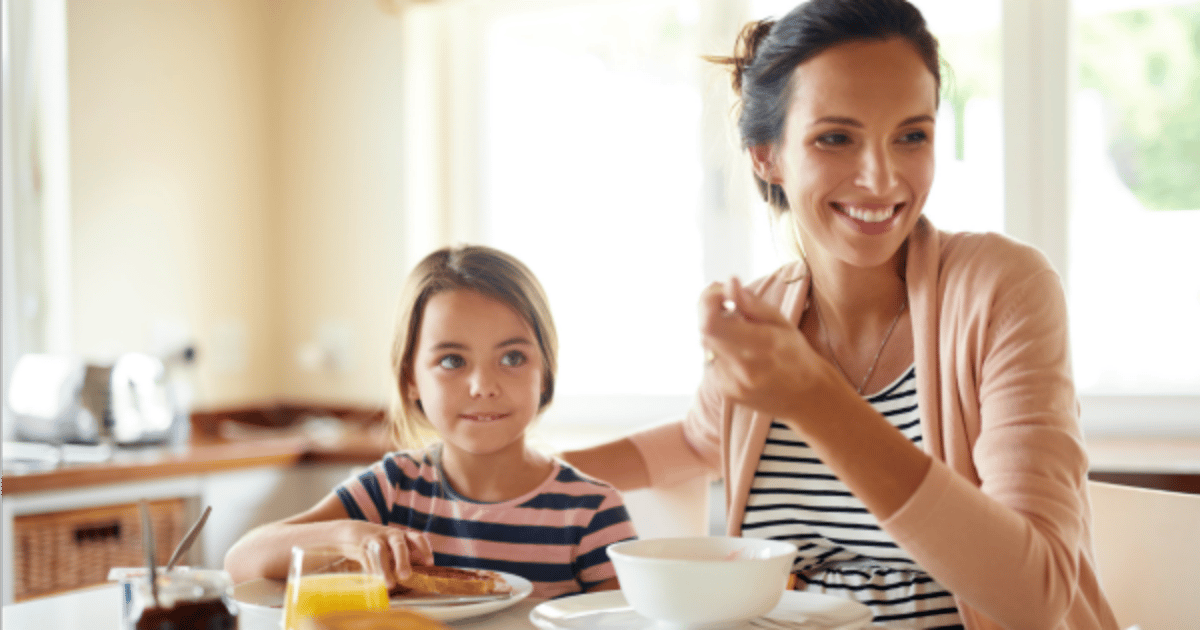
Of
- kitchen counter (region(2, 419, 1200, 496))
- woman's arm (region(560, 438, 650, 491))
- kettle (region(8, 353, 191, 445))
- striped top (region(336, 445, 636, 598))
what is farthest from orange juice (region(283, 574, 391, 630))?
kettle (region(8, 353, 191, 445))

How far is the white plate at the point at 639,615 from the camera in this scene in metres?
0.83

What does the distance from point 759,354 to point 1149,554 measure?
0.61 m

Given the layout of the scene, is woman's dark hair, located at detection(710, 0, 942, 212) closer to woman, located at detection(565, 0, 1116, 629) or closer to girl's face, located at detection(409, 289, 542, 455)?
woman, located at detection(565, 0, 1116, 629)

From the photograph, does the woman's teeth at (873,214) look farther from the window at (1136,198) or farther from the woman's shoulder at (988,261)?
the window at (1136,198)

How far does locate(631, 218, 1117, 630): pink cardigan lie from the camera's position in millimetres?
866

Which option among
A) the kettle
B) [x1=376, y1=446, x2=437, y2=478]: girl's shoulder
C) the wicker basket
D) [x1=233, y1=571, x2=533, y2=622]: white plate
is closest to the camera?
[x1=233, y1=571, x2=533, y2=622]: white plate

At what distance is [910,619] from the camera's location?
1.12 m

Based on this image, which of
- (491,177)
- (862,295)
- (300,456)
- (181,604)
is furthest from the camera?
(491,177)

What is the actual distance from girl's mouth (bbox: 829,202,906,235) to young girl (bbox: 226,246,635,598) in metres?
0.40

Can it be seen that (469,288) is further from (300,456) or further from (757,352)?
(300,456)

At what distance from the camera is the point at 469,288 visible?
1.27m

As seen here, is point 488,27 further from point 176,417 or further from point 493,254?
point 493,254

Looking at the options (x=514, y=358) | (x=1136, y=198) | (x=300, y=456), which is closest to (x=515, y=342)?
(x=514, y=358)

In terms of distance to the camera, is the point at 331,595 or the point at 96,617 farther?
the point at 96,617
